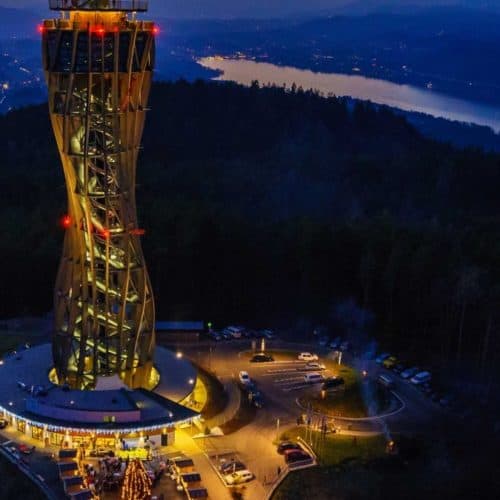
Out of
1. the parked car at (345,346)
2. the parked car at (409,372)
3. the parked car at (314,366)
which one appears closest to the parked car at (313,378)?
the parked car at (314,366)

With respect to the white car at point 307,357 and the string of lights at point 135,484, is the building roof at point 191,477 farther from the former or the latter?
the white car at point 307,357

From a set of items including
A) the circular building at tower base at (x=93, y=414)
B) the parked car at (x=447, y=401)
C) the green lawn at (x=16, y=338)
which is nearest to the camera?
the circular building at tower base at (x=93, y=414)

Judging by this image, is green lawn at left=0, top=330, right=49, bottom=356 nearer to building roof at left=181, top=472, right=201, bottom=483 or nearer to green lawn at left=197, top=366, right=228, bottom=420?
green lawn at left=197, top=366, right=228, bottom=420

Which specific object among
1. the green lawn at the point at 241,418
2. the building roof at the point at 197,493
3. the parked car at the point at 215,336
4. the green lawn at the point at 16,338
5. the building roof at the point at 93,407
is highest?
the building roof at the point at 93,407

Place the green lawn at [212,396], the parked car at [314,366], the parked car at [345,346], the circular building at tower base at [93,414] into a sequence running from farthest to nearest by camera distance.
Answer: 1. the parked car at [345,346]
2. the parked car at [314,366]
3. the green lawn at [212,396]
4. the circular building at tower base at [93,414]

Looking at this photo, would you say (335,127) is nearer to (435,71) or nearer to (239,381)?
(239,381)

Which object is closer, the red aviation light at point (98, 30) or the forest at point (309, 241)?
the red aviation light at point (98, 30)

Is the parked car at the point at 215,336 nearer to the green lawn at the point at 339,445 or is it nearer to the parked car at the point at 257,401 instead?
the parked car at the point at 257,401

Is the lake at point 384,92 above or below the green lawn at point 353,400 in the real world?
above
